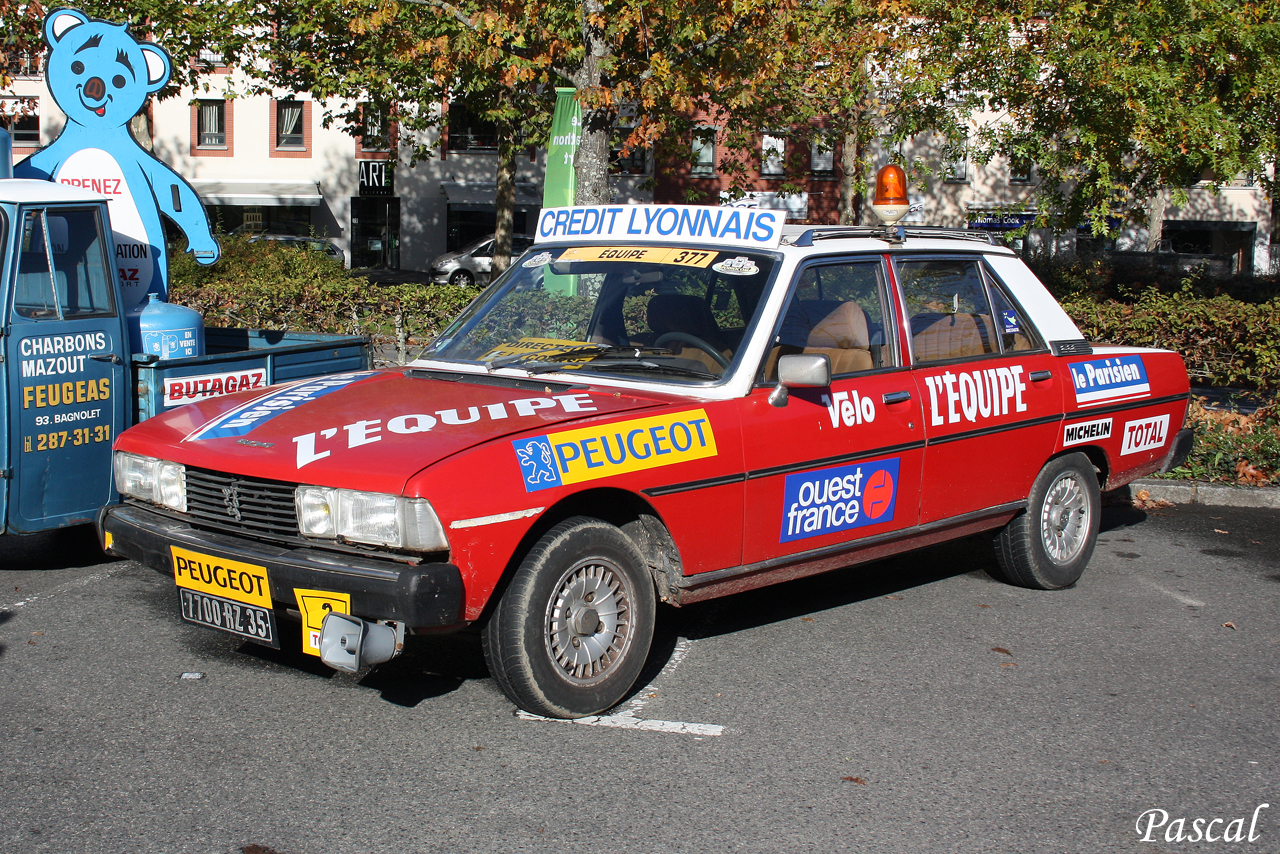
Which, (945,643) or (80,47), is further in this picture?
(80,47)

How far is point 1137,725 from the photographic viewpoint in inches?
176

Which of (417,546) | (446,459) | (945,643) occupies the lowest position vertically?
(945,643)

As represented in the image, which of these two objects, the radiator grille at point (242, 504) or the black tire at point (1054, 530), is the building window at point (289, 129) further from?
the radiator grille at point (242, 504)

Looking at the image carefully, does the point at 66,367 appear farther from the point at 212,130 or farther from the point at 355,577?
the point at 212,130

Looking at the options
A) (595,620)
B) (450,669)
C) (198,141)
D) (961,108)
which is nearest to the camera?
(595,620)

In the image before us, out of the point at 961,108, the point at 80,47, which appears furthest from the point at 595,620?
the point at 961,108

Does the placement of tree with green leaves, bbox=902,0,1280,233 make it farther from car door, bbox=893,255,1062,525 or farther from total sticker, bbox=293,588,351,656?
total sticker, bbox=293,588,351,656

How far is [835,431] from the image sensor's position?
5055mm

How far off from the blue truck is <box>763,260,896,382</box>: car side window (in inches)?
121

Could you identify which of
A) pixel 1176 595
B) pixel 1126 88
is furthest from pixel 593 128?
pixel 1176 595

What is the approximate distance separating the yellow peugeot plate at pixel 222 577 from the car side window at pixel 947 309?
308 centimetres

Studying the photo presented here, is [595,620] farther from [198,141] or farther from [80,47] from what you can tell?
[198,141]

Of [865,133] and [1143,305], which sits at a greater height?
[865,133]

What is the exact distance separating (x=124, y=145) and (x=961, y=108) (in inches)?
462
